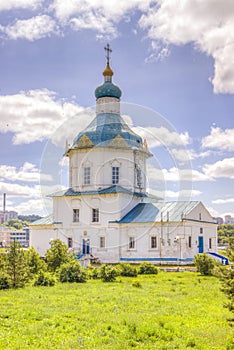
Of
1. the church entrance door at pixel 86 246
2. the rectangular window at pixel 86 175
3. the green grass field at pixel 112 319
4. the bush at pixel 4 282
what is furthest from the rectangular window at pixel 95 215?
the green grass field at pixel 112 319

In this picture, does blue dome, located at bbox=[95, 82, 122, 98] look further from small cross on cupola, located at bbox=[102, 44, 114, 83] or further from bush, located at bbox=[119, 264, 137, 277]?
bush, located at bbox=[119, 264, 137, 277]

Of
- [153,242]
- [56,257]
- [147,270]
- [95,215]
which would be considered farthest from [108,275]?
[95,215]

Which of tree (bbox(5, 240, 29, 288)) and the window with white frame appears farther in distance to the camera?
the window with white frame

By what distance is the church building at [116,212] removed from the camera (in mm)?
33781

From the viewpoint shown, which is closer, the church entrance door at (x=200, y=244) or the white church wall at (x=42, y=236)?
the church entrance door at (x=200, y=244)

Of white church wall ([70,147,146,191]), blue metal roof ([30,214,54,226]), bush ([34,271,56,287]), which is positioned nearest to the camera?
bush ([34,271,56,287])

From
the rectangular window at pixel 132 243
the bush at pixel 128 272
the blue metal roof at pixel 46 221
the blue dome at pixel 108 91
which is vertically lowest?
the bush at pixel 128 272

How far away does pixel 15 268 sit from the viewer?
18.1 metres

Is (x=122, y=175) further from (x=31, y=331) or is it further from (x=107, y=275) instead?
(x=31, y=331)

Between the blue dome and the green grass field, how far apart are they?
27.1m

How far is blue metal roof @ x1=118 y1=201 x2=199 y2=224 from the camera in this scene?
3406cm

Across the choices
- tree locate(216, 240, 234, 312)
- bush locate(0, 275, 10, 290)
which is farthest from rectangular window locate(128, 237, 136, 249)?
tree locate(216, 240, 234, 312)

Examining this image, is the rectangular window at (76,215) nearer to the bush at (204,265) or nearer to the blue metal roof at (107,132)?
the blue metal roof at (107,132)

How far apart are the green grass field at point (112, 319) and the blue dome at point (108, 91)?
27.1m
